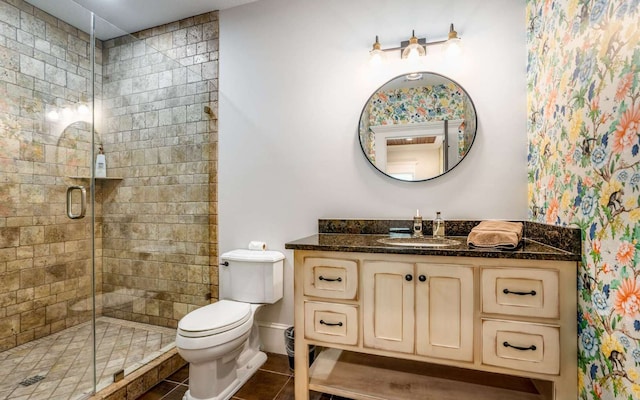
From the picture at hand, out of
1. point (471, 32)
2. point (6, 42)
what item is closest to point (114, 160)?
point (6, 42)

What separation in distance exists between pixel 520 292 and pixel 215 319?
1511mm

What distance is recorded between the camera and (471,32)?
6.07ft

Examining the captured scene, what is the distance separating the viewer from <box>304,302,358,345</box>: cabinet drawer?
1499 millimetres

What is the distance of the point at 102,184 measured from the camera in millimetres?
2359

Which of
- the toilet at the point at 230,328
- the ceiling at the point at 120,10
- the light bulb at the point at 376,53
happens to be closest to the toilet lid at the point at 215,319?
the toilet at the point at 230,328

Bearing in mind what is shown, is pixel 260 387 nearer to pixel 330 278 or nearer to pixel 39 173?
pixel 330 278

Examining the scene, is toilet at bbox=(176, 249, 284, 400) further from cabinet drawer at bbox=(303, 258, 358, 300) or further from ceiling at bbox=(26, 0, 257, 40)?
ceiling at bbox=(26, 0, 257, 40)

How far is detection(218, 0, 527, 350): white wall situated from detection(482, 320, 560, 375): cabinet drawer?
0.73 metres

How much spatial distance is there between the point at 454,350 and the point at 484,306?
0.78 feet

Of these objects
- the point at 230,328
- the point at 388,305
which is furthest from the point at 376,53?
the point at 230,328

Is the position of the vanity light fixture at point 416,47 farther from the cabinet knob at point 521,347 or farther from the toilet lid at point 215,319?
A: the toilet lid at point 215,319

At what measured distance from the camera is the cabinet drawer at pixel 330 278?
1.50 m

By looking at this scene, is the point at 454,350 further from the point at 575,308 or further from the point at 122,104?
the point at 122,104

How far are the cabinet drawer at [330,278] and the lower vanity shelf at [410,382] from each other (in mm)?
497
